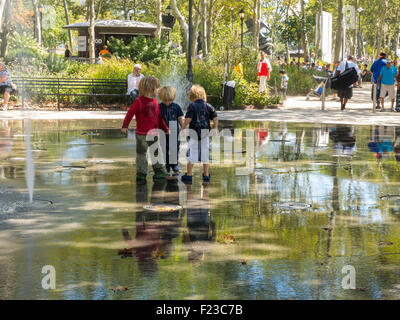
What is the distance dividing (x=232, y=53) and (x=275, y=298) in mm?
24807

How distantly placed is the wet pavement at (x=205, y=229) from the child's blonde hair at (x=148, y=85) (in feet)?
4.41

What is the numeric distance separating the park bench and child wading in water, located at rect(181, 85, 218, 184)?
16127 mm

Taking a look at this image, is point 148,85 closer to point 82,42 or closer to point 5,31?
point 5,31

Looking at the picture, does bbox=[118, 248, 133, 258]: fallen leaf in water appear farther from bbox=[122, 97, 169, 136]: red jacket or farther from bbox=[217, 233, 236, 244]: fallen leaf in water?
bbox=[122, 97, 169, 136]: red jacket

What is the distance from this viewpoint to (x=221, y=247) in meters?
6.57

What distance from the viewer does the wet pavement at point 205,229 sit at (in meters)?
Result: 5.32

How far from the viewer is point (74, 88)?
2669cm

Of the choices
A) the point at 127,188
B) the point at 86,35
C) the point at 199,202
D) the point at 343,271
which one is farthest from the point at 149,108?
the point at 86,35

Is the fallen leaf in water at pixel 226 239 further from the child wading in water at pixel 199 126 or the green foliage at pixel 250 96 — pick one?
the green foliage at pixel 250 96

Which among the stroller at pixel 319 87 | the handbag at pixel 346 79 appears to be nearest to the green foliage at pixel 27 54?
the stroller at pixel 319 87

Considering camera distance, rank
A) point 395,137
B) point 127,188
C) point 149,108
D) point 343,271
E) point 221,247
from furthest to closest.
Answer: point 395,137 → point 149,108 → point 127,188 → point 221,247 → point 343,271

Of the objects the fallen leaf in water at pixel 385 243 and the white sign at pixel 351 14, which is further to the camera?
the white sign at pixel 351 14

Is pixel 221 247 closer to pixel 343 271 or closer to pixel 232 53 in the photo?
pixel 343 271
